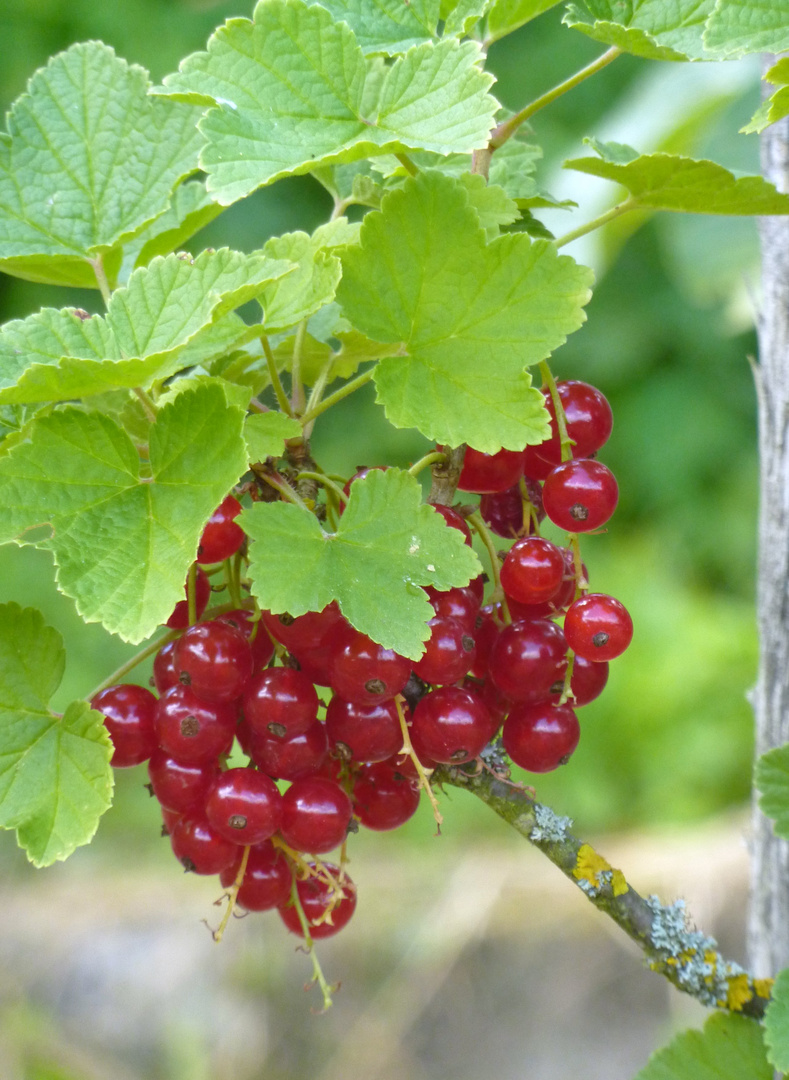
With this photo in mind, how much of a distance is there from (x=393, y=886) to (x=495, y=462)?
1719mm

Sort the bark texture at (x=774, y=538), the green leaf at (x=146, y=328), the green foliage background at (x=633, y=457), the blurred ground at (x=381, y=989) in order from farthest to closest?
the green foliage background at (x=633, y=457)
the blurred ground at (x=381, y=989)
the bark texture at (x=774, y=538)
the green leaf at (x=146, y=328)

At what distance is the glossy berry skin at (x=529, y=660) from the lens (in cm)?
48

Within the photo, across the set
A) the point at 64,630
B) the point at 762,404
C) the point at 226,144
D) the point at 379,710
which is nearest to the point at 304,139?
the point at 226,144

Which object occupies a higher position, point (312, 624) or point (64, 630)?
point (312, 624)

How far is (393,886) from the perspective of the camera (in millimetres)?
2041

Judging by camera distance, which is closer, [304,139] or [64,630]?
[304,139]

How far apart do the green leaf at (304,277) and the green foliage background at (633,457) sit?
6.26 feet

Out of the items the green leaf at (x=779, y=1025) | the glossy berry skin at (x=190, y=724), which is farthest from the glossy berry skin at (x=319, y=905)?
the green leaf at (x=779, y=1025)

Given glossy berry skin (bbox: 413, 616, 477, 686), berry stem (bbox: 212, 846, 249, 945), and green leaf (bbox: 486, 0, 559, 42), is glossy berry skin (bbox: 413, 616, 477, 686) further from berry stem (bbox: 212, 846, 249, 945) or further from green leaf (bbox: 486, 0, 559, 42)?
green leaf (bbox: 486, 0, 559, 42)

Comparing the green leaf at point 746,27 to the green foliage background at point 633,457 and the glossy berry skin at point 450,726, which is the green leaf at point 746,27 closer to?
the glossy berry skin at point 450,726

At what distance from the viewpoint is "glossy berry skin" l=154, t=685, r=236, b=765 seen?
1.57ft

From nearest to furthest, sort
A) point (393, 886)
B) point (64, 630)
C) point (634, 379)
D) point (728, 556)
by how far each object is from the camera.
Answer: point (393, 886)
point (64, 630)
point (728, 556)
point (634, 379)

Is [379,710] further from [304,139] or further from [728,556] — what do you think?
[728,556]

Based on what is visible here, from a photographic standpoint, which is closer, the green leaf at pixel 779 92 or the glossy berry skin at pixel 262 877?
the green leaf at pixel 779 92
